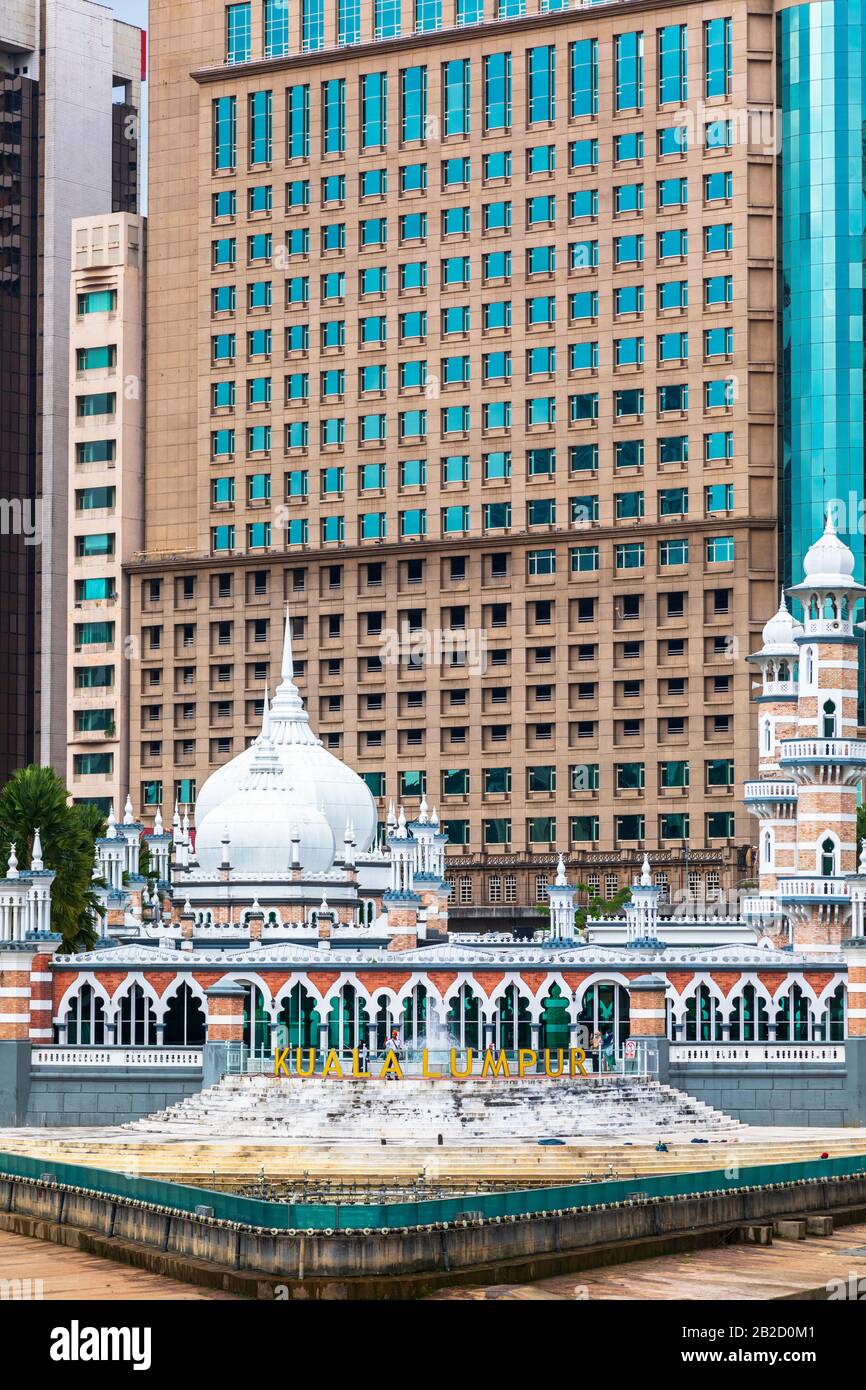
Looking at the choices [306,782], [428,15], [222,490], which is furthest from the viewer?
[222,490]

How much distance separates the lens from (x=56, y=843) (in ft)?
321

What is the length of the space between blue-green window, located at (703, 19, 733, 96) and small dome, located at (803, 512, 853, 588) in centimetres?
6832

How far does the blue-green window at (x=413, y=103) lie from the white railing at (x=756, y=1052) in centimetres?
9442

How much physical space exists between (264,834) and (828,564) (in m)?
29.0

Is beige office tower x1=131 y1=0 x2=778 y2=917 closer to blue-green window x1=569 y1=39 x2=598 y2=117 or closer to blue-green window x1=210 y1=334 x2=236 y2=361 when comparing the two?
blue-green window x1=569 y1=39 x2=598 y2=117

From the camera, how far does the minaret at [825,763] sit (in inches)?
3433

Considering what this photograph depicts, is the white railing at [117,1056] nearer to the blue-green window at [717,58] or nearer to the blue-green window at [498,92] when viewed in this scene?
the blue-green window at [717,58]

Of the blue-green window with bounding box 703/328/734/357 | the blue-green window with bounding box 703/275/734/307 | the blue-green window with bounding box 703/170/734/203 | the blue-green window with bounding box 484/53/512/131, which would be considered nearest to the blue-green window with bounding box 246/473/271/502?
the blue-green window with bounding box 484/53/512/131

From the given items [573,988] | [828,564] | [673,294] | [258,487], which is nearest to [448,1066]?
[573,988]

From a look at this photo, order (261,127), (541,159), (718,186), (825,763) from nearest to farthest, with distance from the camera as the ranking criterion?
(825,763)
(718,186)
(541,159)
(261,127)

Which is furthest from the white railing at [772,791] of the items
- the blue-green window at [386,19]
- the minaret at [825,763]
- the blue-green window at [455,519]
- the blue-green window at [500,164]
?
the blue-green window at [386,19]

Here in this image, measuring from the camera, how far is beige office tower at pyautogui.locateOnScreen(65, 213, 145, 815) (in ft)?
575

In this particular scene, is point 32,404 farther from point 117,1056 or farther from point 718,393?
point 117,1056
